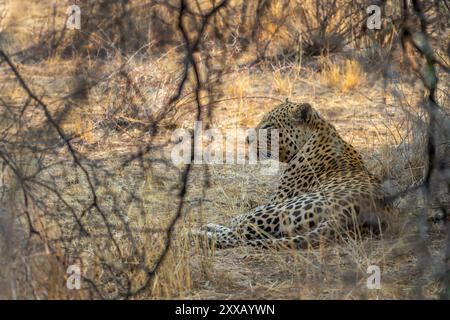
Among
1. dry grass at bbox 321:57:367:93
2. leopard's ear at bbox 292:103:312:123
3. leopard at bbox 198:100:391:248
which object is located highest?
dry grass at bbox 321:57:367:93

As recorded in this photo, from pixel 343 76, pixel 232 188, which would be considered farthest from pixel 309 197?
pixel 343 76

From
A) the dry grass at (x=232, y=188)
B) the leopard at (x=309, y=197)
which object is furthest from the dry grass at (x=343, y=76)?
the leopard at (x=309, y=197)

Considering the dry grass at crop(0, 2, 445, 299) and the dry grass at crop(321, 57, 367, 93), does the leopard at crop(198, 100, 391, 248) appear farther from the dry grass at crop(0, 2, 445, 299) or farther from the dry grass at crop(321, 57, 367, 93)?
the dry grass at crop(321, 57, 367, 93)

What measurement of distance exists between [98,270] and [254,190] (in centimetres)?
251

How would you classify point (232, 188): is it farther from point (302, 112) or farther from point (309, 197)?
point (309, 197)

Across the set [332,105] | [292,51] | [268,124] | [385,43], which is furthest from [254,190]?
[292,51]

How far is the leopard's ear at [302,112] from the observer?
248 inches

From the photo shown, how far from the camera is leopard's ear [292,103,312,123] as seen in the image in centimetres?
629

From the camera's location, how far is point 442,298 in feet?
14.1

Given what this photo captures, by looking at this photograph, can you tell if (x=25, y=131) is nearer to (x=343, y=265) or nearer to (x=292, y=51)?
(x=343, y=265)

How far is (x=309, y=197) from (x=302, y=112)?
96cm

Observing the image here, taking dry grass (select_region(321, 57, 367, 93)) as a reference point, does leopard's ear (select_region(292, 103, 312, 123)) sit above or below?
below

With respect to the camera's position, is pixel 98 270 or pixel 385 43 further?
pixel 385 43

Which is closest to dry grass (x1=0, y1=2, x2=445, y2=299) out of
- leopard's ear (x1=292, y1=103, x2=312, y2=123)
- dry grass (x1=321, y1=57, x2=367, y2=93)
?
dry grass (x1=321, y1=57, x2=367, y2=93)
